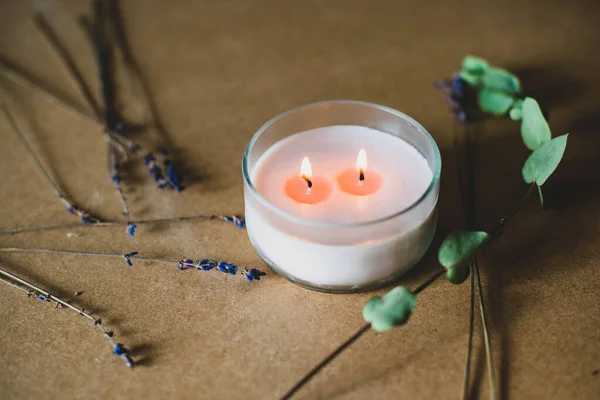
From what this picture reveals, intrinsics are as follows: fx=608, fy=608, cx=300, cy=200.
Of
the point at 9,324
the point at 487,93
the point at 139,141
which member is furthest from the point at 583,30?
the point at 9,324

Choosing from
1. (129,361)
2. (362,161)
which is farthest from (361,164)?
(129,361)

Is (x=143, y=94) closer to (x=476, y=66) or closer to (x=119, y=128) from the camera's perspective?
(x=119, y=128)

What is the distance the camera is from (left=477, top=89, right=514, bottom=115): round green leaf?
0.85m

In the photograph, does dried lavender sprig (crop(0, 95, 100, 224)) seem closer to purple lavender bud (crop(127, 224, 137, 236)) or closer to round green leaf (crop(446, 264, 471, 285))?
purple lavender bud (crop(127, 224, 137, 236))

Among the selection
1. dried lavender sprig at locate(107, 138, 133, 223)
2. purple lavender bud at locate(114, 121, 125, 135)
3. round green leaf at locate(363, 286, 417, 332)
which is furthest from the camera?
purple lavender bud at locate(114, 121, 125, 135)

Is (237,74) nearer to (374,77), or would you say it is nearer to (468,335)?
(374,77)

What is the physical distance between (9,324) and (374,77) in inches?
25.3

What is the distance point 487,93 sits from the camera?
86 centimetres

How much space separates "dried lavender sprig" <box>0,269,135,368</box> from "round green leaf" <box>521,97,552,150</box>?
1.73 ft

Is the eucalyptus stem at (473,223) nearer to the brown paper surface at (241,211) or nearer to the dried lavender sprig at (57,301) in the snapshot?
the brown paper surface at (241,211)

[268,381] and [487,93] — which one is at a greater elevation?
[487,93]

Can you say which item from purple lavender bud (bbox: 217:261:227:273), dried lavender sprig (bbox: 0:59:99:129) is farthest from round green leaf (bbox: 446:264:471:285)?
dried lavender sprig (bbox: 0:59:99:129)

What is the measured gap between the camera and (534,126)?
2.42ft

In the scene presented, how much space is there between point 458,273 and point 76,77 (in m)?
0.73
